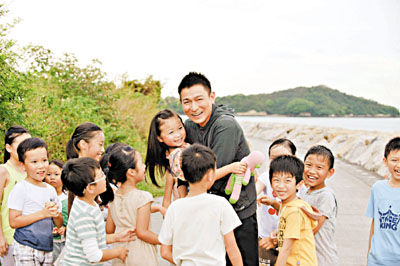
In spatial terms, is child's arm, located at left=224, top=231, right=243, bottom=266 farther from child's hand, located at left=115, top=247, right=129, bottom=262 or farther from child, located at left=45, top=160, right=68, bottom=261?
child, located at left=45, top=160, right=68, bottom=261

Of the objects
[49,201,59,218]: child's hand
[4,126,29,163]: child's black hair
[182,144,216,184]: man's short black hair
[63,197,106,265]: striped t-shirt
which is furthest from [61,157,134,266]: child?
[4,126,29,163]: child's black hair

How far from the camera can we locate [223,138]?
275cm

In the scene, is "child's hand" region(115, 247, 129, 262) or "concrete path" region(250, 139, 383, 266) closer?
"child's hand" region(115, 247, 129, 262)

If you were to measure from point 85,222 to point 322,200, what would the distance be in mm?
1939

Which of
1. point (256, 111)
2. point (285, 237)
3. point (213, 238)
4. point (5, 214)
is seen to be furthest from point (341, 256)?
point (256, 111)

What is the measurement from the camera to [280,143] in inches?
152

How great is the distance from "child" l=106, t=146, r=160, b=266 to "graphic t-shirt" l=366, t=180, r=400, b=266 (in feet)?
5.84

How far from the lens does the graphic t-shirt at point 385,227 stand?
2.91m

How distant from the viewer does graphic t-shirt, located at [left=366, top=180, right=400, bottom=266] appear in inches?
114

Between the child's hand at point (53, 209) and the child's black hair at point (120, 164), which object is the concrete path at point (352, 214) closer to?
the child's black hair at point (120, 164)

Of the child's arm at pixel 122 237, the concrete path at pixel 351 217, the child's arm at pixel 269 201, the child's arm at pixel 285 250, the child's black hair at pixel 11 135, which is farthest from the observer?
the concrete path at pixel 351 217

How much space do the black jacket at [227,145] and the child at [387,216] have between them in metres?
1.07

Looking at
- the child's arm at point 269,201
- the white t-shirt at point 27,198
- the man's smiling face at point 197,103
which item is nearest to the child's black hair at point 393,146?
the child's arm at point 269,201

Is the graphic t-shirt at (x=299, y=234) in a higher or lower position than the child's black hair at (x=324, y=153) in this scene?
lower
